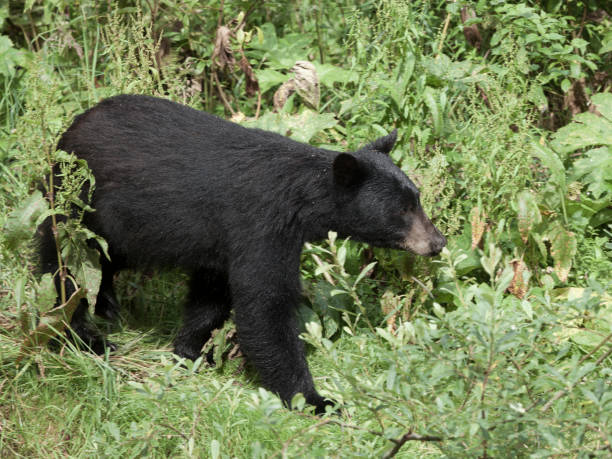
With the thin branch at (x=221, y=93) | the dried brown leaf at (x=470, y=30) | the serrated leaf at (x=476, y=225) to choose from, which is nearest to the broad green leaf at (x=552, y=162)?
the serrated leaf at (x=476, y=225)

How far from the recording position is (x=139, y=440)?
3.31m

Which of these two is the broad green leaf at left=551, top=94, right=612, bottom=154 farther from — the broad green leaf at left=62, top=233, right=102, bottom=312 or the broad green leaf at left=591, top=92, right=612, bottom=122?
the broad green leaf at left=62, top=233, right=102, bottom=312

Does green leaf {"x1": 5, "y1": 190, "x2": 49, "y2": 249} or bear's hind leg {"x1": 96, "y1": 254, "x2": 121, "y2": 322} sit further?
bear's hind leg {"x1": 96, "y1": 254, "x2": 121, "y2": 322}

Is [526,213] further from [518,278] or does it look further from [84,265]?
[84,265]

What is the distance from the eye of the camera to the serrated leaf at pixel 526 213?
190 inches

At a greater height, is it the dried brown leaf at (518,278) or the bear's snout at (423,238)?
the bear's snout at (423,238)

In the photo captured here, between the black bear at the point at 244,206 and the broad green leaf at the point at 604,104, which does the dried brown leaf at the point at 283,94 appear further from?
the broad green leaf at the point at 604,104

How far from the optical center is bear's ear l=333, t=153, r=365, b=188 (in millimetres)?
4180

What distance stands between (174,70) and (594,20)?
3.37m

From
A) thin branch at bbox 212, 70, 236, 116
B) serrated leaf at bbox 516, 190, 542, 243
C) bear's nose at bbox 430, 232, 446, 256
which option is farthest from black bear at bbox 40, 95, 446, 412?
thin branch at bbox 212, 70, 236, 116

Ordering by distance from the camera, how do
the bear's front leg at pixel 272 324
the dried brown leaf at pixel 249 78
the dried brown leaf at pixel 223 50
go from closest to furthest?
the bear's front leg at pixel 272 324 < the dried brown leaf at pixel 223 50 < the dried brown leaf at pixel 249 78

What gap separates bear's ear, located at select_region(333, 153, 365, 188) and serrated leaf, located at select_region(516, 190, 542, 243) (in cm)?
111

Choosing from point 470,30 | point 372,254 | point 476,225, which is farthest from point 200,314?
point 470,30

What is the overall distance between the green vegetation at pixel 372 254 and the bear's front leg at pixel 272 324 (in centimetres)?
19
